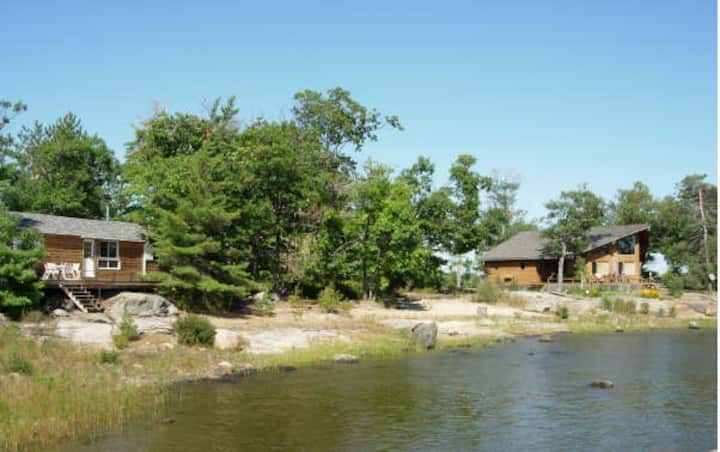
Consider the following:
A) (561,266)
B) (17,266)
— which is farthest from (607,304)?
(17,266)

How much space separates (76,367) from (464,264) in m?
46.5

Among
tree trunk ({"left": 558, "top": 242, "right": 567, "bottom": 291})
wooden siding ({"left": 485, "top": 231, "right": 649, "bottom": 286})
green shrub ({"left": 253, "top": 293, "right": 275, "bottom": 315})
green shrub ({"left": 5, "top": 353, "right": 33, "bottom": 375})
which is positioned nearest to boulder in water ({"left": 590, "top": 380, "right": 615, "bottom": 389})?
green shrub ({"left": 5, "top": 353, "right": 33, "bottom": 375})

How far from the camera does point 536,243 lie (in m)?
64.4

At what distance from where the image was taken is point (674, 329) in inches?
1610

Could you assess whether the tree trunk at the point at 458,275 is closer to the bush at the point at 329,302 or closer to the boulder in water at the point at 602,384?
the bush at the point at 329,302

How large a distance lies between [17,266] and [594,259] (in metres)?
48.8

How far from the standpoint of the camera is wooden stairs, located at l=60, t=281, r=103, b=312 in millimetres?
31150

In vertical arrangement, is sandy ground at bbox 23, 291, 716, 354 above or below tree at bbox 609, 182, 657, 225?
below

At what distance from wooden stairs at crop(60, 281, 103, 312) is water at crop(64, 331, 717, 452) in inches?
496

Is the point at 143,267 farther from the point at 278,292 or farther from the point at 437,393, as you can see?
the point at 437,393

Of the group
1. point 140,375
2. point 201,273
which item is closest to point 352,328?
point 201,273

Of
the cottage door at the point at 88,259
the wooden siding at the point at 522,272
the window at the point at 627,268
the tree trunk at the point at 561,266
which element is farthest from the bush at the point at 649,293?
the cottage door at the point at 88,259

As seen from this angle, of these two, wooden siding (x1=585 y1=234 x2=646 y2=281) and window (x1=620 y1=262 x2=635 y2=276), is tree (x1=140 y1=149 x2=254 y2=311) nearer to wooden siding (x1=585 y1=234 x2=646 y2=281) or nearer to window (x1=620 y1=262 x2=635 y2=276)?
wooden siding (x1=585 y1=234 x2=646 y2=281)

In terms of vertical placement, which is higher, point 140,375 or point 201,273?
point 201,273
